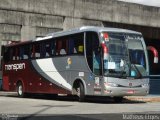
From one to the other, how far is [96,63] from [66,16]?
60.8 feet

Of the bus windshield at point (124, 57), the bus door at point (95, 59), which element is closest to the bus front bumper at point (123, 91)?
the bus door at point (95, 59)

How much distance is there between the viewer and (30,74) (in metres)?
26.6

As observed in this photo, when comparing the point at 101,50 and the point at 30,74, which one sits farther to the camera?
the point at 30,74

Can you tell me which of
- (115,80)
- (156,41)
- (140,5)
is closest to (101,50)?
Result: (115,80)

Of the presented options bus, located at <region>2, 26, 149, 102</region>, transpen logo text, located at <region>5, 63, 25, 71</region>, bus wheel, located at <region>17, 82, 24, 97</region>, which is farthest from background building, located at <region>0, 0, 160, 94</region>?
bus, located at <region>2, 26, 149, 102</region>

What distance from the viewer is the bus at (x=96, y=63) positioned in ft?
67.2

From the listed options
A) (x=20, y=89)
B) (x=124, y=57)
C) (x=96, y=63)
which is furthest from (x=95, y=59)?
(x=20, y=89)

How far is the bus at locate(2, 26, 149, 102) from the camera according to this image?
67.2 feet

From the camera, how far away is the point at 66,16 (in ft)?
127

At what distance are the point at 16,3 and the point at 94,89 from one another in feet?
53.6

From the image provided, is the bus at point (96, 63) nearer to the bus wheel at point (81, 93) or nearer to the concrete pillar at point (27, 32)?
the bus wheel at point (81, 93)

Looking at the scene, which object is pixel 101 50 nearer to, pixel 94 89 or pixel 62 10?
pixel 94 89

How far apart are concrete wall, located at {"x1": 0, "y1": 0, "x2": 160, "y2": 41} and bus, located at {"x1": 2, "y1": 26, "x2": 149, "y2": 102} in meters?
10.9

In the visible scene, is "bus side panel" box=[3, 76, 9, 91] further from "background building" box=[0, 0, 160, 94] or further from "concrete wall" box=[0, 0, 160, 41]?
"concrete wall" box=[0, 0, 160, 41]
